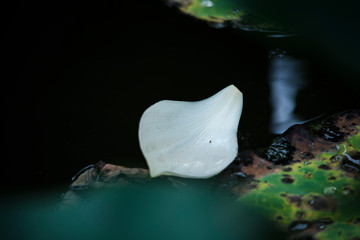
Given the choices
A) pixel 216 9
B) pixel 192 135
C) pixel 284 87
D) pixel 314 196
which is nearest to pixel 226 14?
pixel 216 9

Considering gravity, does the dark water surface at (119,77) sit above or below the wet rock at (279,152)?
above

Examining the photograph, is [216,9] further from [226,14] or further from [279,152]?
[279,152]

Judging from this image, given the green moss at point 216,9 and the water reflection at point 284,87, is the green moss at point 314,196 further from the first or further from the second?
the green moss at point 216,9

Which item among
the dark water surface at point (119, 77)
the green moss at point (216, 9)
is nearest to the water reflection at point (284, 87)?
the dark water surface at point (119, 77)

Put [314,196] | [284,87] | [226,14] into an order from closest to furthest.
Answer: [314,196] < [284,87] < [226,14]

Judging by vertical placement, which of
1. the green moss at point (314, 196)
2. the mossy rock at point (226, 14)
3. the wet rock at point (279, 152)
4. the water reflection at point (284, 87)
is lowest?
the green moss at point (314, 196)

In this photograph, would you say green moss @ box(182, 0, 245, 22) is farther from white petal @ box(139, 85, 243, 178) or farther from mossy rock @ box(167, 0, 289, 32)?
white petal @ box(139, 85, 243, 178)
